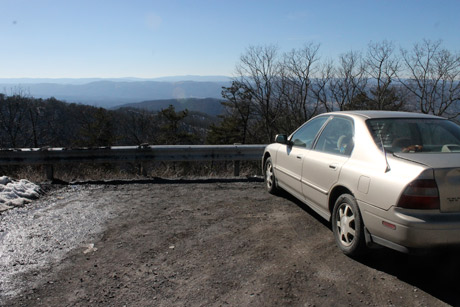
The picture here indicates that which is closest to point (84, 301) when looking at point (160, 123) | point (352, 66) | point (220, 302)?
point (220, 302)

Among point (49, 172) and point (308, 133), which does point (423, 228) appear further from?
point (49, 172)

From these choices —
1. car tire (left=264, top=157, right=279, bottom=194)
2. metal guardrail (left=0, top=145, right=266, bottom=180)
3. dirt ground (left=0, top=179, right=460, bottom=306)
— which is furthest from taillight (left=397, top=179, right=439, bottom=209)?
metal guardrail (left=0, top=145, right=266, bottom=180)

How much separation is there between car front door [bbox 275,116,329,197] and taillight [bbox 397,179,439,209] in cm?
198

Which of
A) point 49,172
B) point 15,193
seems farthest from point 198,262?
point 49,172

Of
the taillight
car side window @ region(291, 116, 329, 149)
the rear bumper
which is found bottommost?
the rear bumper

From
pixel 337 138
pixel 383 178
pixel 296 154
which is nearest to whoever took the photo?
pixel 383 178

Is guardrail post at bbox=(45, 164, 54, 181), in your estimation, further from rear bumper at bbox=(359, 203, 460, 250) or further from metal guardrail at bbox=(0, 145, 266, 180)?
rear bumper at bbox=(359, 203, 460, 250)

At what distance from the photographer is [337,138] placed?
4.12m

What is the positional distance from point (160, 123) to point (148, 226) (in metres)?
45.9

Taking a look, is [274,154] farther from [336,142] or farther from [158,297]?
[158,297]

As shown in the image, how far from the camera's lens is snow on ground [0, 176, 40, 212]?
5.53 metres

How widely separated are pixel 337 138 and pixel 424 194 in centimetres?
153

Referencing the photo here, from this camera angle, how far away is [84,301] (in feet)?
9.25

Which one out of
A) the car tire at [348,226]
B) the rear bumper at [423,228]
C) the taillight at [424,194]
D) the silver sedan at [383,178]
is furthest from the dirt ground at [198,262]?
the taillight at [424,194]
